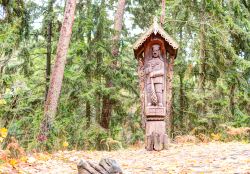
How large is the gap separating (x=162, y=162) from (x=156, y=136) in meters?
2.04

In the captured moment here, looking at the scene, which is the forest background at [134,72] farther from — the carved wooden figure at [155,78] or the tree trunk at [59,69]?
the carved wooden figure at [155,78]

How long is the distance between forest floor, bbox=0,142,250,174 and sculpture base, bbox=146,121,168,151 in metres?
0.67

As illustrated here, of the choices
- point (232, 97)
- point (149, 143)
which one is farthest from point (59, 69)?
point (232, 97)

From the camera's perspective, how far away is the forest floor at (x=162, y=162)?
5.93 metres

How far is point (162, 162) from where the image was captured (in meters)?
7.10

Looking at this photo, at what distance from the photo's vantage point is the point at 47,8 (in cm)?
1359

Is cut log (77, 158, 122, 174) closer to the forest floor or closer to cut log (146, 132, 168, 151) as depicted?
the forest floor

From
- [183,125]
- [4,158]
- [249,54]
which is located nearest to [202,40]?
[249,54]

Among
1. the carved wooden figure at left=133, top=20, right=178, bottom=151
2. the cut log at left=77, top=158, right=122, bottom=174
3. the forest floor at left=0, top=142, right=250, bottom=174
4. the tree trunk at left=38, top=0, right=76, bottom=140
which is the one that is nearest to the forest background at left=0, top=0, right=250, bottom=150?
the tree trunk at left=38, top=0, right=76, bottom=140

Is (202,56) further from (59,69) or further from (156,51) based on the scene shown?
(59,69)

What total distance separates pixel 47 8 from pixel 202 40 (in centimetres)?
575

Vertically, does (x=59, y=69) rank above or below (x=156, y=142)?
above

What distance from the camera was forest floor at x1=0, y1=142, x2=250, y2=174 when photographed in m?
5.93

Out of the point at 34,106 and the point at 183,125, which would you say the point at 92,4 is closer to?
the point at 34,106
